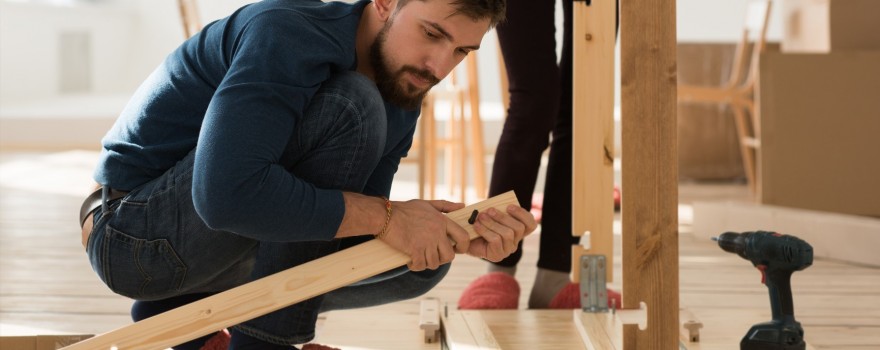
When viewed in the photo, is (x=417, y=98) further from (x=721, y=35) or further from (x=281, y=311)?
(x=721, y=35)

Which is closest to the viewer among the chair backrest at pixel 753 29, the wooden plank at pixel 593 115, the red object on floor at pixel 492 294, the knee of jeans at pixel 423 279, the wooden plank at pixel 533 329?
the knee of jeans at pixel 423 279

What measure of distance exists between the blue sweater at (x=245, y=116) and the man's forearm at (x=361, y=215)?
2 cm

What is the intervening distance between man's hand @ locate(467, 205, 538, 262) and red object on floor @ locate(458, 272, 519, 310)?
541mm

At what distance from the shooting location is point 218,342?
1446 millimetres

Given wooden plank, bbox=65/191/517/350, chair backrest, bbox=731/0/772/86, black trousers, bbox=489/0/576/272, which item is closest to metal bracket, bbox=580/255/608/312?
black trousers, bbox=489/0/576/272

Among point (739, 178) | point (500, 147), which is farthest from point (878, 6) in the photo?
point (500, 147)

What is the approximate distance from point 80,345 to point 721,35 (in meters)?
5.01

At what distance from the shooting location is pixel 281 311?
1213mm

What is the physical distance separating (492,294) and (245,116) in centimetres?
83

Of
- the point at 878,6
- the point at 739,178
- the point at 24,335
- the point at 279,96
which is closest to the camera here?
the point at 279,96

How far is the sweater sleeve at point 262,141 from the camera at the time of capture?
1.02 meters

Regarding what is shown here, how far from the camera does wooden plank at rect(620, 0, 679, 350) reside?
118cm

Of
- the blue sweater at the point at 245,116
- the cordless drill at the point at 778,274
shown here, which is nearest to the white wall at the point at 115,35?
the cordless drill at the point at 778,274

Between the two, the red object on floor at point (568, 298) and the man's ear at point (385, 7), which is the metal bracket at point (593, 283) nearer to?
the red object on floor at point (568, 298)
